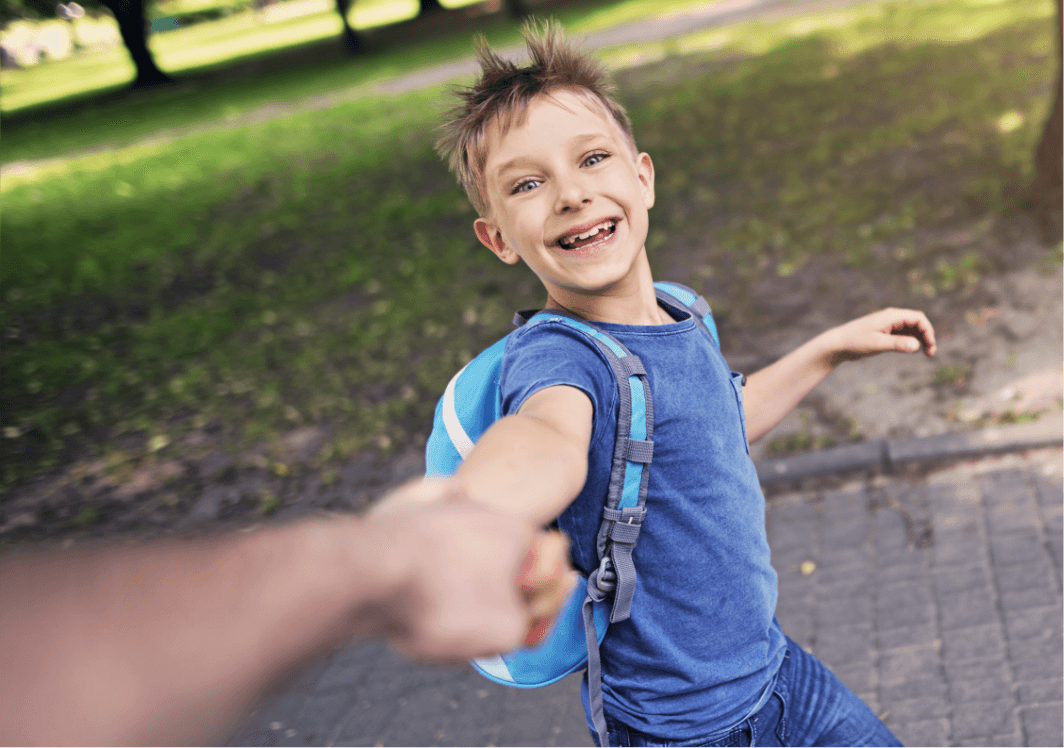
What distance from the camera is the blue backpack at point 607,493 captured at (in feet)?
5.65

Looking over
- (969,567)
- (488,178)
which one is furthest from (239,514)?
(488,178)

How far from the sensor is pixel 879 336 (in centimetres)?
235

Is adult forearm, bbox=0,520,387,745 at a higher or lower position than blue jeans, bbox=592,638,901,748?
higher

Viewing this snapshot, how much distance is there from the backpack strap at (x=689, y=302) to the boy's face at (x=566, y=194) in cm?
30

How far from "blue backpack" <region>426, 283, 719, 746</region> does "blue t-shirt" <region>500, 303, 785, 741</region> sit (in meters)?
0.04

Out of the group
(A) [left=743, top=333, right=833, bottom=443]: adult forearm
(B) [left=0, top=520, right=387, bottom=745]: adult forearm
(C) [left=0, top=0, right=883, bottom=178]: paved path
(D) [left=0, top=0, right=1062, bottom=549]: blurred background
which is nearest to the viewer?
(B) [left=0, top=520, right=387, bottom=745]: adult forearm

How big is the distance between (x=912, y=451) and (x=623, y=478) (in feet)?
13.3

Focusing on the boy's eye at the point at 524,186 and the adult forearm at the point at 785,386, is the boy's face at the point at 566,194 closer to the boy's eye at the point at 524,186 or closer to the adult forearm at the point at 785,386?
the boy's eye at the point at 524,186

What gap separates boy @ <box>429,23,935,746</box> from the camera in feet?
6.03

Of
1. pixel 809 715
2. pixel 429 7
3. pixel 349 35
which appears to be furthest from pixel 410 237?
pixel 429 7

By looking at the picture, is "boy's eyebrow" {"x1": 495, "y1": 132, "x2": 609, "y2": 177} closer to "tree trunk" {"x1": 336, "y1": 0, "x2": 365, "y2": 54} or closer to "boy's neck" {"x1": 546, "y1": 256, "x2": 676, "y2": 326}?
"boy's neck" {"x1": 546, "y1": 256, "x2": 676, "y2": 326}

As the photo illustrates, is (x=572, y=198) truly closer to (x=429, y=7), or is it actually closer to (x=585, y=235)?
(x=585, y=235)

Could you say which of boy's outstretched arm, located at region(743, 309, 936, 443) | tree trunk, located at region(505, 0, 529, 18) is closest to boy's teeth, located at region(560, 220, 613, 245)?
boy's outstretched arm, located at region(743, 309, 936, 443)

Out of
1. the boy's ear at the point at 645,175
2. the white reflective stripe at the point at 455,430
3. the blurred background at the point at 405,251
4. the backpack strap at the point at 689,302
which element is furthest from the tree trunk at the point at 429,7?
the white reflective stripe at the point at 455,430
